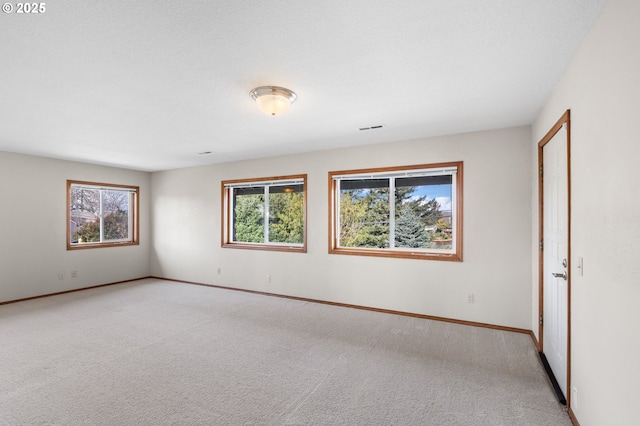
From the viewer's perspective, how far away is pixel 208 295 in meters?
5.21

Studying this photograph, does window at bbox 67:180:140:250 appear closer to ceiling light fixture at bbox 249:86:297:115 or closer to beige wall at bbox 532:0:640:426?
ceiling light fixture at bbox 249:86:297:115

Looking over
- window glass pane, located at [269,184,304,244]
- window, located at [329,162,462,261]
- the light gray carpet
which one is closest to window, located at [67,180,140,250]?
the light gray carpet

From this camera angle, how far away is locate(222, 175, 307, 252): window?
5133 millimetres

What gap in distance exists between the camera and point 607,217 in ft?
4.99

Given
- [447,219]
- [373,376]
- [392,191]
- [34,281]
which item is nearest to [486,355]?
[373,376]

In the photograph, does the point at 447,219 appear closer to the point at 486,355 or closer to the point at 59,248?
the point at 486,355

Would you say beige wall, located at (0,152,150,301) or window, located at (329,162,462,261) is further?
beige wall, located at (0,152,150,301)

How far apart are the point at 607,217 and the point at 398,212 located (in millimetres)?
2849

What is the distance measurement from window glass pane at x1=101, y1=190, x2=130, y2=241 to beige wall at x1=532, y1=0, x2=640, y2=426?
7.30m

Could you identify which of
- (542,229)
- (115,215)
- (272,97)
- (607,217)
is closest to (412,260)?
(542,229)

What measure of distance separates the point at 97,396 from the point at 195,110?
8.28ft
